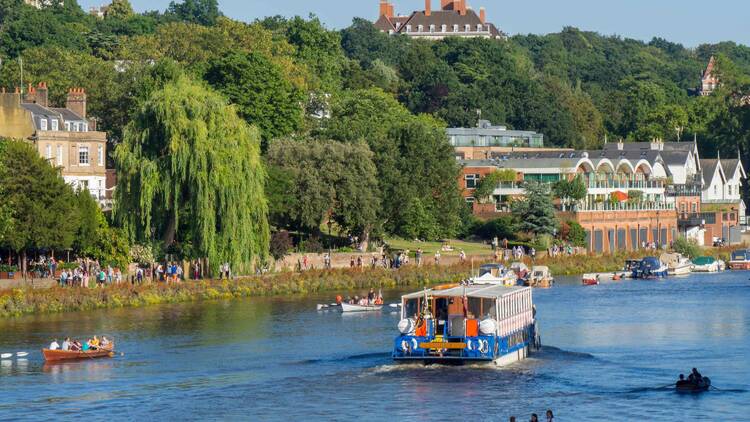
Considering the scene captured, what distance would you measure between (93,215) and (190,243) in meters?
6.38

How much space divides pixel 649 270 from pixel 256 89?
35.5 m

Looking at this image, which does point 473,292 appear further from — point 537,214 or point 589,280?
point 537,214

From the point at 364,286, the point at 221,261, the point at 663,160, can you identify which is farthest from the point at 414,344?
the point at 663,160

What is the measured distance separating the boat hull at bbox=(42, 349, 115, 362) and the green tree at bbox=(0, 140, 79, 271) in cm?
2088

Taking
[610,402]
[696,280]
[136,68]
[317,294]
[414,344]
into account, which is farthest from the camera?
[136,68]

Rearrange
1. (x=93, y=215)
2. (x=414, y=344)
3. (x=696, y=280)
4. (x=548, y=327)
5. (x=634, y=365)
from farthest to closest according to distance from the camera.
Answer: (x=696, y=280)
(x=93, y=215)
(x=548, y=327)
(x=634, y=365)
(x=414, y=344)

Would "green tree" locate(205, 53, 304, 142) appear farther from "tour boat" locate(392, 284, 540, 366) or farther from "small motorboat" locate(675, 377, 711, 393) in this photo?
"small motorboat" locate(675, 377, 711, 393)

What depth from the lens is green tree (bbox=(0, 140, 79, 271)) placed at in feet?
292

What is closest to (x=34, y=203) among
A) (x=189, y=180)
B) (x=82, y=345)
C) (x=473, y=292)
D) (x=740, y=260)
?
(x=189, y=180)

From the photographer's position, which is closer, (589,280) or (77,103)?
(589,280)

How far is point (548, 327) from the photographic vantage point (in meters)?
82.8

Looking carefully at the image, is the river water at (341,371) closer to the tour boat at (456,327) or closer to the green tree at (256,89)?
the tour boat at (456,327)

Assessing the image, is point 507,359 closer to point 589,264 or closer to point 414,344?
point 414,344

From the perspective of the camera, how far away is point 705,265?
136000 millimetres
